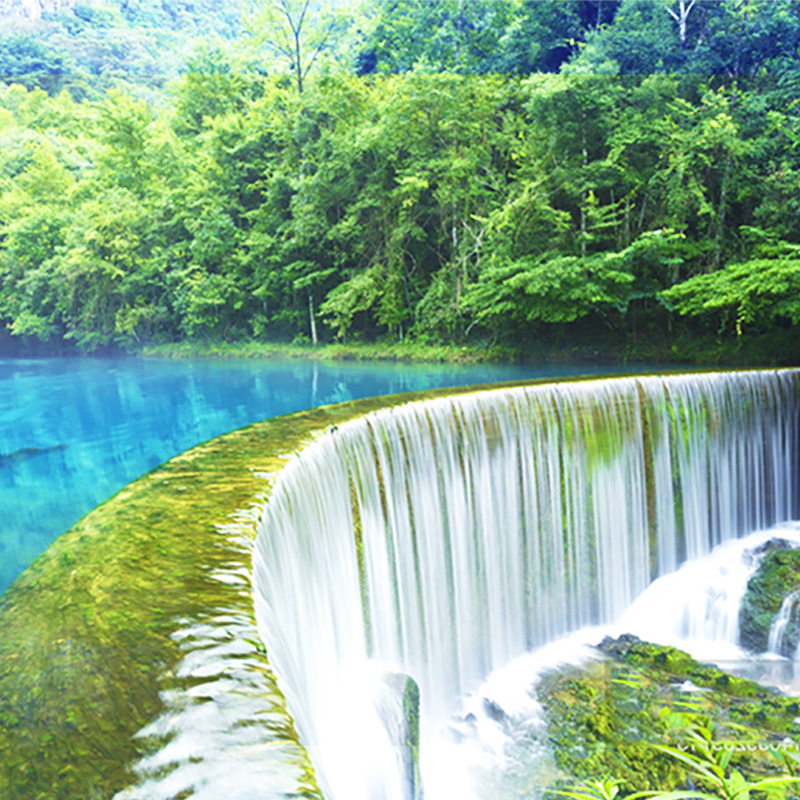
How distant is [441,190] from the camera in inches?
607

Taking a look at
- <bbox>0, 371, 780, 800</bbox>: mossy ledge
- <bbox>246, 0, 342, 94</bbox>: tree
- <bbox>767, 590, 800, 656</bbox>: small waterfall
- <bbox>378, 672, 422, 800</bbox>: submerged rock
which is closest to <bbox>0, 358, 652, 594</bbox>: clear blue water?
<bbox>0, 371, 780, 800</bbox>: mossy ledge

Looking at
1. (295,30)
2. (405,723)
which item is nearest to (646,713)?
(405,723)

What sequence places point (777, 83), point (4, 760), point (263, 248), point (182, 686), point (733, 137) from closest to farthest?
point (4, 760), point (182, 686), point (733, 137), point (777, 83), point (263, 248)

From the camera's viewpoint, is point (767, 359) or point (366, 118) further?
point (366, 118)

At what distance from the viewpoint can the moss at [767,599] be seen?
5531mm

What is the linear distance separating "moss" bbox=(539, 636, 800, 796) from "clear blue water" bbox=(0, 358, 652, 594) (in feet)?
14.1

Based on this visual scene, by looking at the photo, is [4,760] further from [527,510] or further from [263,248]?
[263,248]

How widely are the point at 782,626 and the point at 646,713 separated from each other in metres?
1.90

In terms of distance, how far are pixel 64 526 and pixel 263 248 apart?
14736 mm

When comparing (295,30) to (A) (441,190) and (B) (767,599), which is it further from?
(B) (767,599)

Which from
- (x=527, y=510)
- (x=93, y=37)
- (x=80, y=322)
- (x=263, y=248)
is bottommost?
(x=527, y=510)

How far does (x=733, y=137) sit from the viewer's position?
38.4 ft

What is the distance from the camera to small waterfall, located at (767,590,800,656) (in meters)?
5.43

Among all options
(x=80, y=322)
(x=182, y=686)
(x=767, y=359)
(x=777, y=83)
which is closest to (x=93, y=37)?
(x=80, y=322)
